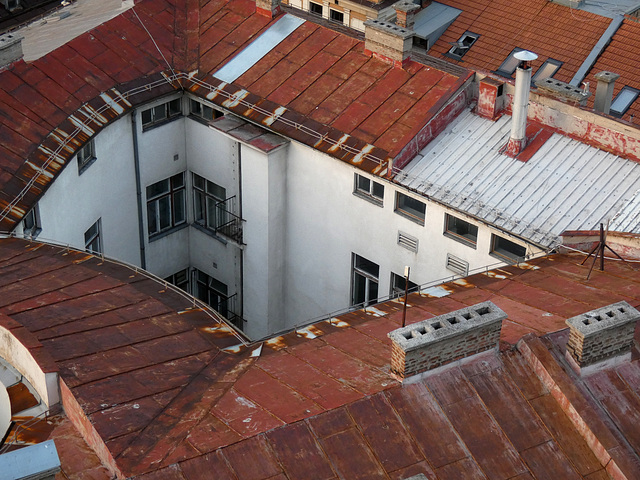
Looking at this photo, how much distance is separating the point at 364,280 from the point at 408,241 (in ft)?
9.73

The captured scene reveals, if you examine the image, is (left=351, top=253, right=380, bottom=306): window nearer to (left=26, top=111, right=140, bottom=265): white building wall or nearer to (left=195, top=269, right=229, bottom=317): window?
(left=195, top=269, right=229, bottom=317): window

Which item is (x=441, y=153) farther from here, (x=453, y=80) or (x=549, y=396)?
(x=549, y=396)

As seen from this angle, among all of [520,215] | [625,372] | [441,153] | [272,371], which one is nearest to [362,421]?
[272,371]

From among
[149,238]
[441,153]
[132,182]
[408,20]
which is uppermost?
[408,20]

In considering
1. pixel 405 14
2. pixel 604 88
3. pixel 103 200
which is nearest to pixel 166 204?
pixel 103 200

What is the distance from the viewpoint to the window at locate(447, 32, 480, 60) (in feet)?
179

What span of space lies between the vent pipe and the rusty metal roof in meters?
6.23

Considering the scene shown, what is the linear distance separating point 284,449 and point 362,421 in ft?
5.90

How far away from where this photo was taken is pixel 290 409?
2369 cm

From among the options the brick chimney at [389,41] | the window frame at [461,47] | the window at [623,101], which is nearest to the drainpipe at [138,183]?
the brick chimney at [389,41]

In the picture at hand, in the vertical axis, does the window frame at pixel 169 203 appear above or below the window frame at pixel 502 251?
below

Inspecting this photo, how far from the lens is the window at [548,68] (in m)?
51.8

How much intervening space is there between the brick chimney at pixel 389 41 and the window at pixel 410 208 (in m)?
4.94

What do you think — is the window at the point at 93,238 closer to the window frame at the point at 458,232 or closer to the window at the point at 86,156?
the window at the point at 86,156
